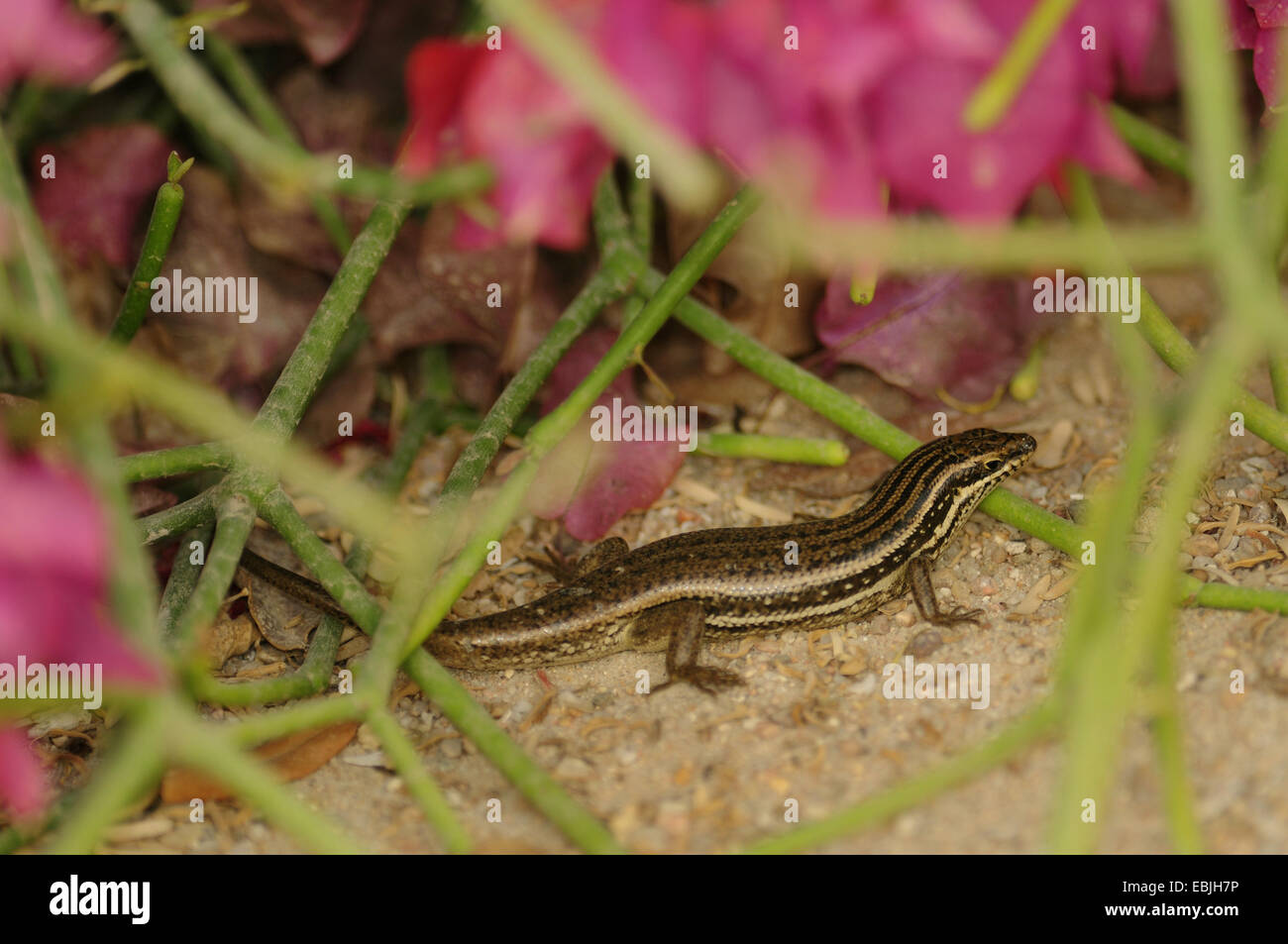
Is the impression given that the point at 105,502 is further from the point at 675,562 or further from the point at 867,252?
the point at 675,562

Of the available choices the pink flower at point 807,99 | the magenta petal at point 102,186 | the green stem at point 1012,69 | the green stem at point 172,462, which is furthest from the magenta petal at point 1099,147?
the magenta petal at point 102,186

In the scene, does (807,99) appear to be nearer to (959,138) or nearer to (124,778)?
(959,138)

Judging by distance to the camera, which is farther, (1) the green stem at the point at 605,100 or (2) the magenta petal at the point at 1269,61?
(2) the magenta petal at the point at 1269,61

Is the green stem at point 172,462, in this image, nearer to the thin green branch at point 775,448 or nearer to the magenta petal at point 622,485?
the magenta petal at point 622,485

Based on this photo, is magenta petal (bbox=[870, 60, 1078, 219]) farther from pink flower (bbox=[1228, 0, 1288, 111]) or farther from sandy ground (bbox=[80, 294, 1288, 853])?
sandy ground (bbox=[80, 294, 1288, 853])

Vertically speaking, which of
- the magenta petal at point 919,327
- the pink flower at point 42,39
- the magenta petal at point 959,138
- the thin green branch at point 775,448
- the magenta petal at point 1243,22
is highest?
the magenta petal at point 1243,22
